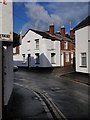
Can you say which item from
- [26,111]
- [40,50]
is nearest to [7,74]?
[26,111]

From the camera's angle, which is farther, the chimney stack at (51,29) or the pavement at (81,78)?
the chimney stack at (51,29)

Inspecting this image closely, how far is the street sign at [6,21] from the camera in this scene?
736cm

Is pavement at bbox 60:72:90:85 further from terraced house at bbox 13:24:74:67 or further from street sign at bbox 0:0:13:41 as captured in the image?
terraced house at bbox 13:24:74:67

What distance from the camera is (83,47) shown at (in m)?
28.3

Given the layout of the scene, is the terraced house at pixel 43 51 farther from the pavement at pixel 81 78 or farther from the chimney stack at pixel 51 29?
the pavement at pixel 81 78

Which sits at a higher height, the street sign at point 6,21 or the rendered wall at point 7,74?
the street sign at point 6,21

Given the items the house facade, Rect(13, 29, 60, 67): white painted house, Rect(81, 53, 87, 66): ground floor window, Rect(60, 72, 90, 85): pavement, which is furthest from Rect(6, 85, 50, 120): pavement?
the house facade

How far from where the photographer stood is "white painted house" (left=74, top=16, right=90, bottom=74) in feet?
89.1

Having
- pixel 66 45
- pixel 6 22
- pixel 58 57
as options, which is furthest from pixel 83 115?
pixel 66 45

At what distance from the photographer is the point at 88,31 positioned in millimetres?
26969

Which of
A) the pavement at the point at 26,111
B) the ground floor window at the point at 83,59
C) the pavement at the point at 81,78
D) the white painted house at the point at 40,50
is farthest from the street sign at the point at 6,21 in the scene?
the white painted house at the point at 40,50

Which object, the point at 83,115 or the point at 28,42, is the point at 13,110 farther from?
the point at 28,42

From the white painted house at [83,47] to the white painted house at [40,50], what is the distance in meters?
12.5

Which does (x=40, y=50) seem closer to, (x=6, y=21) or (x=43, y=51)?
(x=43, y=51)
